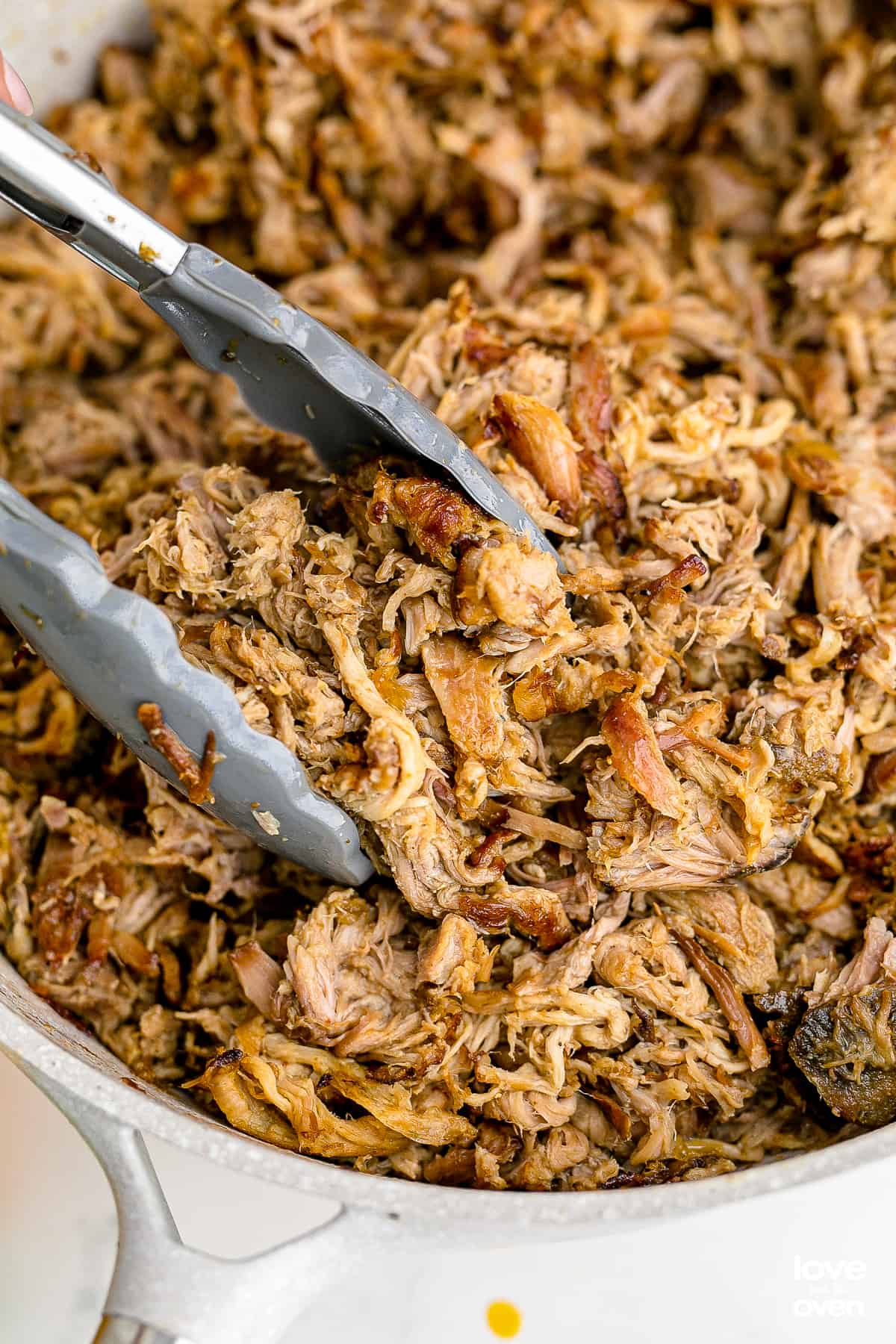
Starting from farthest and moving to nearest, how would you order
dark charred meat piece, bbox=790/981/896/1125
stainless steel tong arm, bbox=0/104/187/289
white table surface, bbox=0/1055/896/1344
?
white table surface, bbox=0/1055/896/1344
dark charred meat piece, bbox=790/981/896/1125
stainless steel tong arm, bbox=0/104/187/289

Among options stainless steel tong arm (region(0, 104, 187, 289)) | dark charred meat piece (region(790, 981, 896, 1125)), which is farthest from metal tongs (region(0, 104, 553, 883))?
dark charred meat piece (region(790, 981, 896, 1125))

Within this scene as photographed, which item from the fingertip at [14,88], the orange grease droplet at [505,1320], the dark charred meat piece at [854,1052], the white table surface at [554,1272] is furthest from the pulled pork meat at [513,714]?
the fingertip at [14,88]

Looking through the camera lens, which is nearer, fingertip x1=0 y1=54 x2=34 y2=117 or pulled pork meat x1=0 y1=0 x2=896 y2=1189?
pulled pork meat x1=0 y1=0 x2=896 y2=1189

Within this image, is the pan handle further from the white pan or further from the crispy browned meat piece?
the crispy browned meat piece

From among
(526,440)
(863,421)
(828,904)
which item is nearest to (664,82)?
(863,421)

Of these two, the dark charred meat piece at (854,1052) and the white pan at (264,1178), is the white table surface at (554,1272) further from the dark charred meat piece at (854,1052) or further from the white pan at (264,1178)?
the white pan at (264,1178)

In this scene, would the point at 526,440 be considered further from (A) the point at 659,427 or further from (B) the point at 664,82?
(B) the point at 664,82
